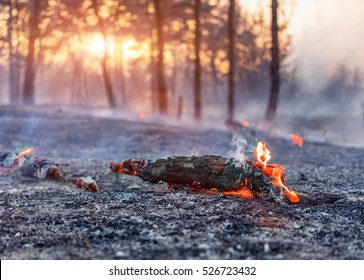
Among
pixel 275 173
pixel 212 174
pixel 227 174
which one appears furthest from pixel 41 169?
pixel 275 173

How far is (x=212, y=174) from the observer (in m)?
8.17

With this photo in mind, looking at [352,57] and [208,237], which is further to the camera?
[352,57]

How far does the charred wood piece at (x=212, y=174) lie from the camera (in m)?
7.70

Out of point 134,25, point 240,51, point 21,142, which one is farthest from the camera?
point 240,51

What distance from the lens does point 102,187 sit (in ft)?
30.0

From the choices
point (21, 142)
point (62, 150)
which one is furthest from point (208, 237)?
point (21, 142)

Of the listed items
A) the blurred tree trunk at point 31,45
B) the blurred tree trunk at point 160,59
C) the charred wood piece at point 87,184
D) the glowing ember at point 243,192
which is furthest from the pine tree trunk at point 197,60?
the glowing ember at point 243,192

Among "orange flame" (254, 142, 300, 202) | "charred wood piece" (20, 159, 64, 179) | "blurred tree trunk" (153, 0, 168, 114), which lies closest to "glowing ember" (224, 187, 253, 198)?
"orange flame" (254, 142, 300, 202)

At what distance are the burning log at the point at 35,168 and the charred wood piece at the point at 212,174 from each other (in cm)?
144

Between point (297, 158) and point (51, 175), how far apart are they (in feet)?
A: 24.5

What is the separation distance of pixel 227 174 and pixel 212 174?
28 cm

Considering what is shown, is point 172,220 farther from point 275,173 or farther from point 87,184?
point 87,184

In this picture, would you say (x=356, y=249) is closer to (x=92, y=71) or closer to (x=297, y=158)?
(x=297, y=158)

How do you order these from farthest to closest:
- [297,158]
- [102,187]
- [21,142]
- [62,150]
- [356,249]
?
[21,142] → [62,150] → [297,158] → [102,187] → [356,249]
